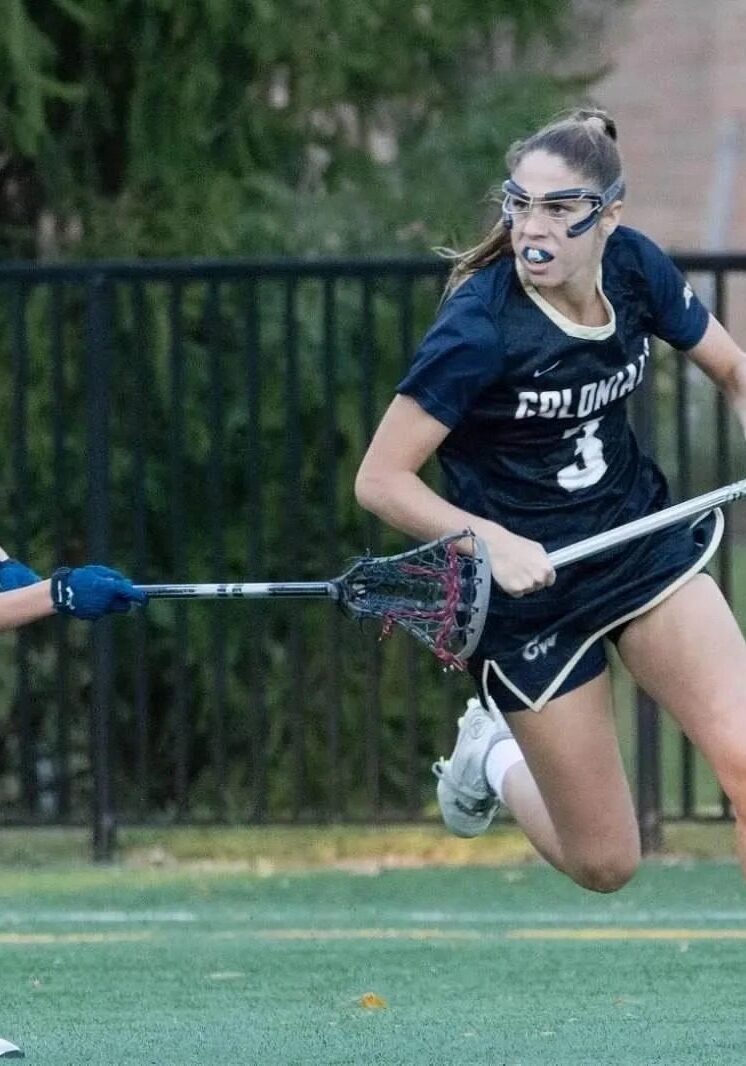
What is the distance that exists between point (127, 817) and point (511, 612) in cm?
355

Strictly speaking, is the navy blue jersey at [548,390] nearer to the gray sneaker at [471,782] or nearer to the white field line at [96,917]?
the gray sneaker at [471,782]

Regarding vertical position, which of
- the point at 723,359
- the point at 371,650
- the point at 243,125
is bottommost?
the point at 371,650

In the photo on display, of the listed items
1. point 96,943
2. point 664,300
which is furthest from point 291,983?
point 664,300

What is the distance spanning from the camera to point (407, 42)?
32.6 ft

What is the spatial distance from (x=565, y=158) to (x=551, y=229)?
0.61 ft

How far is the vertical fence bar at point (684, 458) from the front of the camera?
8.41 meters

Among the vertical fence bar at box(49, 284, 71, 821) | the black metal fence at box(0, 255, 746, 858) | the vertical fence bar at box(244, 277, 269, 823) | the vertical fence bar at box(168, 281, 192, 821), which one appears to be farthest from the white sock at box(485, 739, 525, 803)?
the vertical fence bar at box(49, 284, 71, 821)

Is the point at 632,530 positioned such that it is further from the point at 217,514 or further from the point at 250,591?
the point at 217,514

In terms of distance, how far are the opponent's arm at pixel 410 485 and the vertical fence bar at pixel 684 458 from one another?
10.9ft

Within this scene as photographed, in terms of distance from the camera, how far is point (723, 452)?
28.0ft

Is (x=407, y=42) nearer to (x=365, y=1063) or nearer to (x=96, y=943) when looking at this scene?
(x=96, y=943)

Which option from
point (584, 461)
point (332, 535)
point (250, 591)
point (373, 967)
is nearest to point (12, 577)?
point (250, 591)

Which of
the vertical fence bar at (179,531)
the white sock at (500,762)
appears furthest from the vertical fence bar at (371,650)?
the white sock at (500,762)

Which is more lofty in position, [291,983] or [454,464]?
[454,464]
